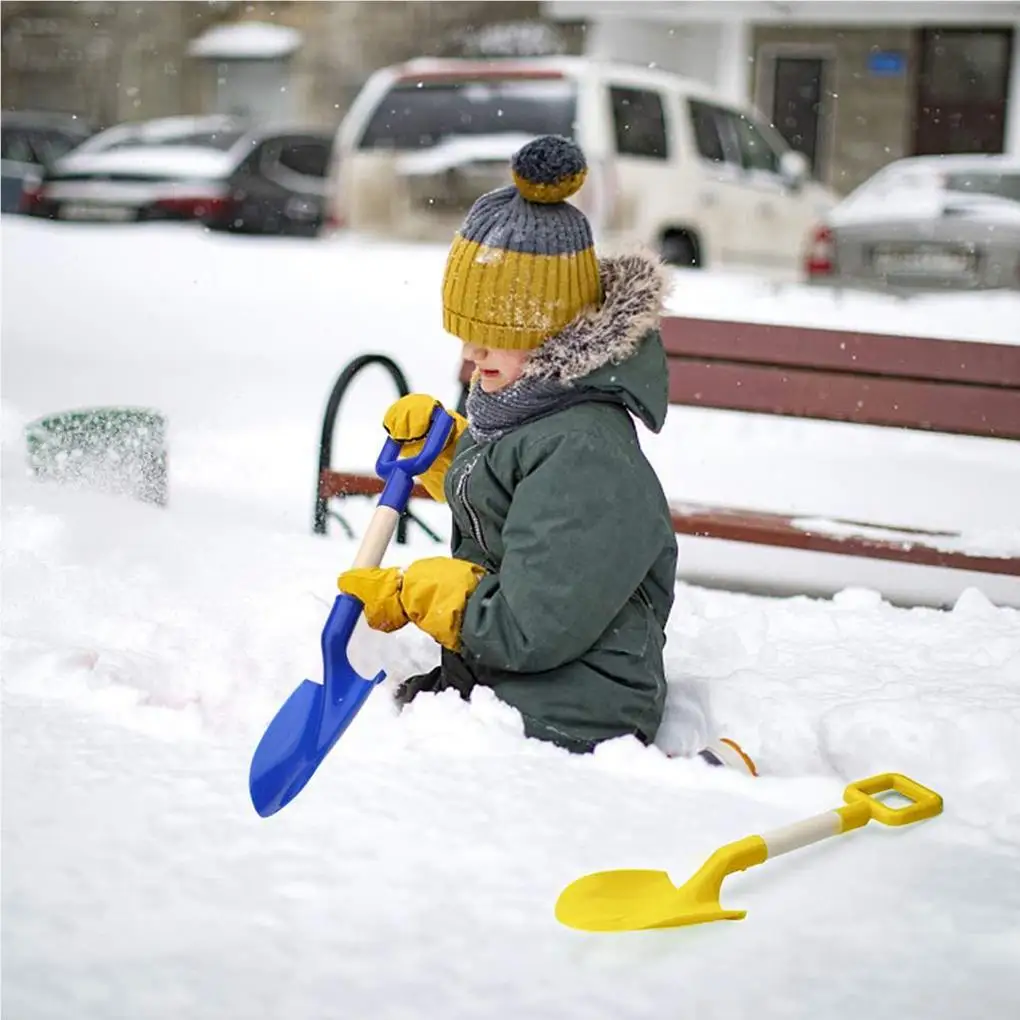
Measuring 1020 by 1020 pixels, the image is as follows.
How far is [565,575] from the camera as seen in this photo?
7.12 ft

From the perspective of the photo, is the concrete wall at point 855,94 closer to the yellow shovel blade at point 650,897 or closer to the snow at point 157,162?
the snow at point 157,162

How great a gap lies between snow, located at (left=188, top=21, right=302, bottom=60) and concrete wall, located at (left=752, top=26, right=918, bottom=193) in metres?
8.51

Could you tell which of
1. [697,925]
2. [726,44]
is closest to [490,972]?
[697,925]

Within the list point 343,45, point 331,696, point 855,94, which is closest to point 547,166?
point 331,696

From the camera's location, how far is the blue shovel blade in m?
2.18

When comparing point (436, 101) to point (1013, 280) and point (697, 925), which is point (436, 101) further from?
point (697, 925)

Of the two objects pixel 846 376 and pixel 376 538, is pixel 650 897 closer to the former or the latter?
pixel 376 538

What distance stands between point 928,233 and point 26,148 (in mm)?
7400

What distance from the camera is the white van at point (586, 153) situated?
25.0ft

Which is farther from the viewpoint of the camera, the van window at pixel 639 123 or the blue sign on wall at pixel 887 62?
the blue sign on wall at pixel 887 62

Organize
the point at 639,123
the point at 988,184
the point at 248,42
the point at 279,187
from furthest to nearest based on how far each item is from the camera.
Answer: the point at 248,42, the point at 279,187, the point at 639,123, the point at 988,184

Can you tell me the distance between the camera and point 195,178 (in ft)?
34.4

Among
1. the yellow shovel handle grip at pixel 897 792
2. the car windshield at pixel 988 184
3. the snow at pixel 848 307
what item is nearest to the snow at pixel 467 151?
the snow at pixel 848 307

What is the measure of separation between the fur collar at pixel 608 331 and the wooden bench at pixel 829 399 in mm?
1319
